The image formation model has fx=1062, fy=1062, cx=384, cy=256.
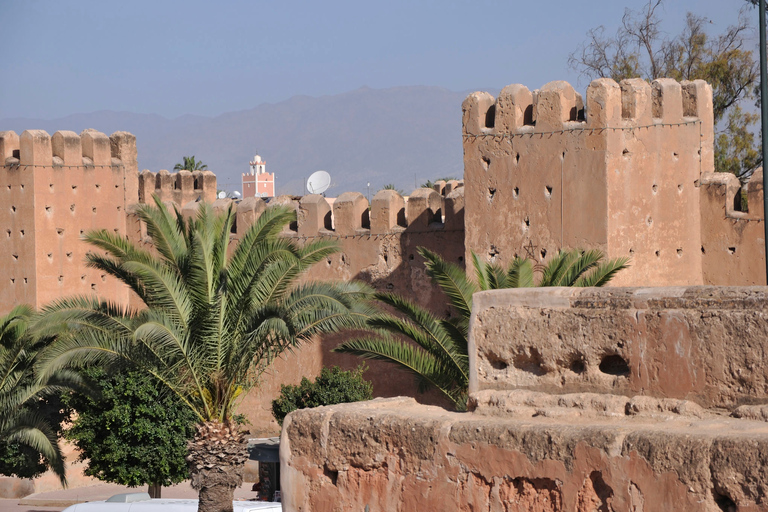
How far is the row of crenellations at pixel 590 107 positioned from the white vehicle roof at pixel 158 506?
5362mm

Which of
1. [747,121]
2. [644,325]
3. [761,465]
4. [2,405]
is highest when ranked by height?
[747,121]

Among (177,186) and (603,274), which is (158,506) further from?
(177,186)

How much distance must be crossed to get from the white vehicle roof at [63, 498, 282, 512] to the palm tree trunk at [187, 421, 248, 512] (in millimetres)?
1588

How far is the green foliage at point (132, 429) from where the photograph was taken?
13711 mm

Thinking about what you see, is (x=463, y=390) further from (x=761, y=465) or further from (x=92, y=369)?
(x=761, y=465)

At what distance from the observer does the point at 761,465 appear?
429cm

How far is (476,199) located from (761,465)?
937 centimetres

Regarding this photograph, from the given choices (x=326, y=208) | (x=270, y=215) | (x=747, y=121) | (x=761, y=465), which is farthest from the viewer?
(x=747, y=121)

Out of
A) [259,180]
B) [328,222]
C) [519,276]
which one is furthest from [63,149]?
[259,180]

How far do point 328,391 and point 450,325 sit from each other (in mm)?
3236

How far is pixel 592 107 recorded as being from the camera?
492 inches

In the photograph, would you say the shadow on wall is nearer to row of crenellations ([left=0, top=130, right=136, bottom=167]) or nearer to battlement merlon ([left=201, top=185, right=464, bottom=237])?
battlement merlon ([left=201, top=185, right=464, bottom=237])

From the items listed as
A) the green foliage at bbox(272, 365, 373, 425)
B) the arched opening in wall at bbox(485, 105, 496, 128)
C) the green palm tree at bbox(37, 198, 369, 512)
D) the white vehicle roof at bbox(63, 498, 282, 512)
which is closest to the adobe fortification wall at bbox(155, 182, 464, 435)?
the green foliage at bbox(272, 365, 373, 425)

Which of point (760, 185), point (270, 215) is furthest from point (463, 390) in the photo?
point (760, 185)
